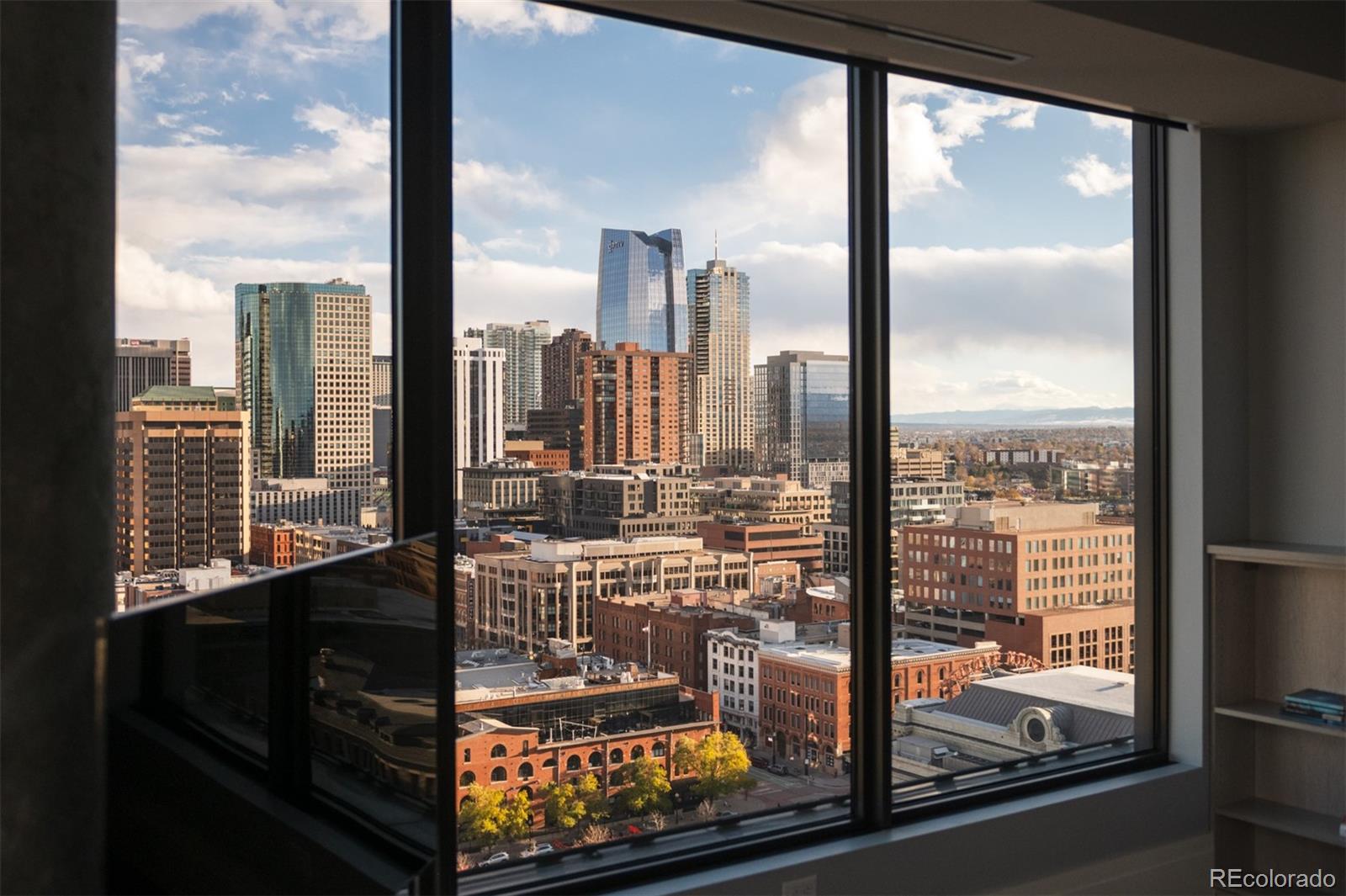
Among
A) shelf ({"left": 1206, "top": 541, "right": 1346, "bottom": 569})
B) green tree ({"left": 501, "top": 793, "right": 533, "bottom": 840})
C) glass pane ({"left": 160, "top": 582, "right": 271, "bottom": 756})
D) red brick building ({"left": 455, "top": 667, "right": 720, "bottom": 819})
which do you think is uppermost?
glass pane ({"left": 160, "top": 582, "right": 271, "bottom": 756})

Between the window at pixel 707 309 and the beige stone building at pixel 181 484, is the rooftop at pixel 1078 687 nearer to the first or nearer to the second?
the window at pixel 707 309

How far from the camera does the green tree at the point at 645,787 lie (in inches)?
97.1

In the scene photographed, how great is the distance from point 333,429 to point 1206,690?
9.20ft

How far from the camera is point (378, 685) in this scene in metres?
1.46

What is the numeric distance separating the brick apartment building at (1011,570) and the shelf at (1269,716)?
40cm

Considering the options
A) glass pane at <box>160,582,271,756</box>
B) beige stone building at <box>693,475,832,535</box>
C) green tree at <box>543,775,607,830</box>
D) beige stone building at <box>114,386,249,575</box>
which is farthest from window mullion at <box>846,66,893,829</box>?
glass pane at <box>160,582,271,756</box>

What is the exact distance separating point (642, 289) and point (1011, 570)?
4.96ft

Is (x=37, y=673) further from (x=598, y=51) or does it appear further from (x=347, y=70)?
(x=598, y=51)

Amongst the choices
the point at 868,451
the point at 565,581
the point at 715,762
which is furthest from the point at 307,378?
the point at 868,451

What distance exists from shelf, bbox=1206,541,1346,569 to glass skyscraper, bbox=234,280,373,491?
2.61 meters

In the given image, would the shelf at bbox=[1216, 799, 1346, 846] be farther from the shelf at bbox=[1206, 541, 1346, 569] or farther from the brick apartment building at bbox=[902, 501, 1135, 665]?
the shelf at bbox=[1206, 541, 1346, 569]

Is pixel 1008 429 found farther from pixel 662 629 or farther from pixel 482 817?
pixel 482 817

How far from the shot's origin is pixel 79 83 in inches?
49.2

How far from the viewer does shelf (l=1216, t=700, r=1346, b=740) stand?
302 centimetres
